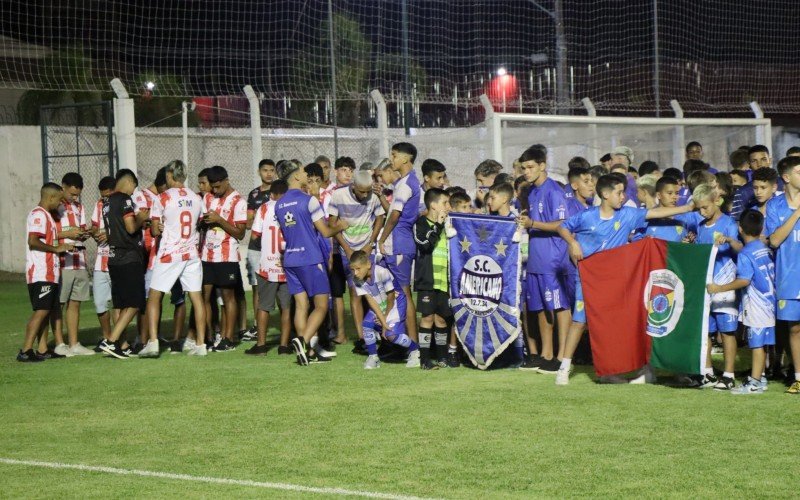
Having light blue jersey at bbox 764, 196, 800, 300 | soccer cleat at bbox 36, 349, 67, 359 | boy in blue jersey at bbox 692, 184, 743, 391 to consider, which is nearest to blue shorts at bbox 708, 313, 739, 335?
boy in blue jersey at bbox 692, 184, 743, 391

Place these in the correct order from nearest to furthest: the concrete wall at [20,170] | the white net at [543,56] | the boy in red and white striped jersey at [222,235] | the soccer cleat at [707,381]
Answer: the soccer cleat at [707,381], the boy in red and white striped jersey at [222,235], the white net at [543,56], the concrete wall at [20,170]

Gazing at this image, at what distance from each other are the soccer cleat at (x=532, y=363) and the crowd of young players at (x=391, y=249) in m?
0.10

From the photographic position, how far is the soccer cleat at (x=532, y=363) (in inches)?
419

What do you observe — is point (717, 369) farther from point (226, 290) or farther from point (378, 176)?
point (226, 290)

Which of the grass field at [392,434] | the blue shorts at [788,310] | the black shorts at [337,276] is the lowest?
the grass field at [392,434]

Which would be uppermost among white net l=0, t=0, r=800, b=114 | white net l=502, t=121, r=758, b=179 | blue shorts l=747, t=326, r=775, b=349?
white net l=0, t=0, r=800, b=114

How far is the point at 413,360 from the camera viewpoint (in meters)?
11.1

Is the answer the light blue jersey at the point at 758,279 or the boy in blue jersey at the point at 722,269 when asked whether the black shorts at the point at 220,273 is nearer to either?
the boy in blue jersey at the point at 722,269

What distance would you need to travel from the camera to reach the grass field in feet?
21.3

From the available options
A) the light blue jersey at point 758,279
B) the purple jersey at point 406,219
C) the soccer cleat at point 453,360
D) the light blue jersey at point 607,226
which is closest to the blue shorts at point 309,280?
the purple jersey at point 406,219

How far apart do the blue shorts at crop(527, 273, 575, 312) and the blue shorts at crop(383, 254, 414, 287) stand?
128 cm

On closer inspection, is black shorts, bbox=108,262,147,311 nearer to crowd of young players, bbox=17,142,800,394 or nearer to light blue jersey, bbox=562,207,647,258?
crowd of young players, bbox=17,142,800,394

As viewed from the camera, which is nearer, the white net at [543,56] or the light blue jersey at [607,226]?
the light blue jersey at [607,226]

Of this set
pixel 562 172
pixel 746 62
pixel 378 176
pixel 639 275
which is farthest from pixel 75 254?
pixel 746 62
